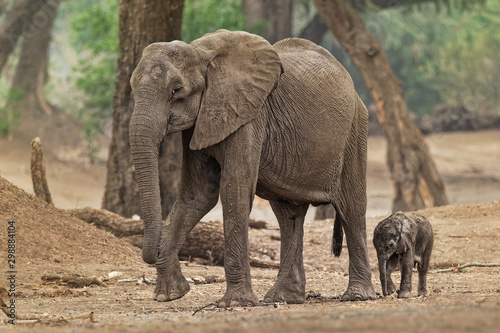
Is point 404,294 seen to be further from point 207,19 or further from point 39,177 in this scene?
point 207,19

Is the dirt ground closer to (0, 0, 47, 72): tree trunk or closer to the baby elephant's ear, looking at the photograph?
the baby elephant's ear

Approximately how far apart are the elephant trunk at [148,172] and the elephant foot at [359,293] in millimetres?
2292

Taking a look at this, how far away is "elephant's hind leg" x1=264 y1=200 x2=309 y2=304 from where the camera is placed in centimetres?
838

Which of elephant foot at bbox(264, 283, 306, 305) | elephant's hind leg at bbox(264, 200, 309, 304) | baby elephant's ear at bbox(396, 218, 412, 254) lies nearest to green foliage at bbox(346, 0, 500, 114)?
elephant's hind leg at bbox(264, 200, 309, 304)

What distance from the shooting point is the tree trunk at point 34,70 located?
3284cm

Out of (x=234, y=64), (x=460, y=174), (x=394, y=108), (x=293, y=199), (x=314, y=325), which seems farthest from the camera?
(x=460, y=174)

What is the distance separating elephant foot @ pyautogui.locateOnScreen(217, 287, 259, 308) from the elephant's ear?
1347 mm

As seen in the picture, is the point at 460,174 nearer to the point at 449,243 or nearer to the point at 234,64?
the point at 449,243

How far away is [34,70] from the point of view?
110 feet

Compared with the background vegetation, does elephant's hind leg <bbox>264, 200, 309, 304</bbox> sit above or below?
below

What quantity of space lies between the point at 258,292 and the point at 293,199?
1550 millimetres

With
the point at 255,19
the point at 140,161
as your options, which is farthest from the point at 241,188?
the point at 255,19

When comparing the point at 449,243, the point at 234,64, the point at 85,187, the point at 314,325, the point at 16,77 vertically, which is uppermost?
the point at 16,77

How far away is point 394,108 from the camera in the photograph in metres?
19.0
